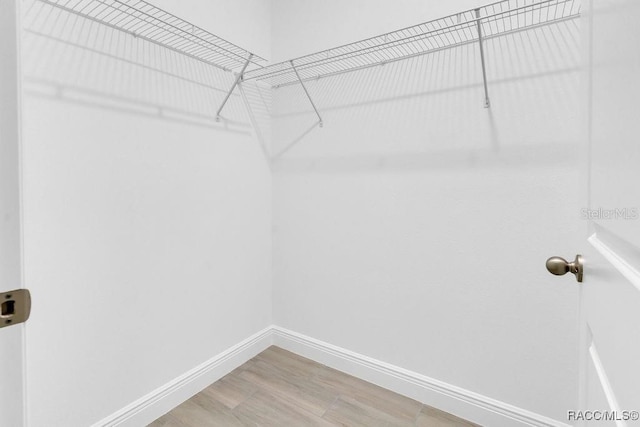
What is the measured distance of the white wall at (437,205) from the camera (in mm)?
1285

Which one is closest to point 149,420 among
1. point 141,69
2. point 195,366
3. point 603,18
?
point 195,366

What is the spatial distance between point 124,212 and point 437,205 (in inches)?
56.1

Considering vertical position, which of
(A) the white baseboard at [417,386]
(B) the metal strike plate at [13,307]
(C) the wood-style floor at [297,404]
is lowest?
(C) the wood-style floor at [297,404]

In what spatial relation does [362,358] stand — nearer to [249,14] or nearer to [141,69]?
[141,69]

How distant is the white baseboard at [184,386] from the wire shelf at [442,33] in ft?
5.29

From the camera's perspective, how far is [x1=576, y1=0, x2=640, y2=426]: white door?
372mm

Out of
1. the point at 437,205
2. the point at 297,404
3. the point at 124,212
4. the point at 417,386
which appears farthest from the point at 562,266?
the point at 124,212

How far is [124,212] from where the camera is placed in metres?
1.35

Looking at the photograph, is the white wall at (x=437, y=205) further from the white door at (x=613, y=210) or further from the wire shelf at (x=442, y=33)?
the white door at (x=613, y=210)

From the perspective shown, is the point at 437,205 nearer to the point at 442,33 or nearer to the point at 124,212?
the point at 442,33

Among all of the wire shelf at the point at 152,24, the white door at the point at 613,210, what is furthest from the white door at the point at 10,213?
the white door at the point at 613,210

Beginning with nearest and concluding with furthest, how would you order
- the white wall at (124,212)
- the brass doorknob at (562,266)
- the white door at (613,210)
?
the white door at (613,210), the brass doorknob at (562,266), the white wall at (124,212)

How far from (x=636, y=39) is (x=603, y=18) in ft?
0.68

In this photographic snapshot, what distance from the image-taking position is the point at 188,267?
163 cm
